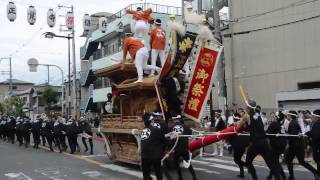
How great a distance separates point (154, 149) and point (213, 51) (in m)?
4.69

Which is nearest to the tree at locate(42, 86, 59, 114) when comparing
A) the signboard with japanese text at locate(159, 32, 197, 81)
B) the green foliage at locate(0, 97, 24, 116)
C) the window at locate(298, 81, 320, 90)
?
the green foliage at locate(0, 97, 24, 116)

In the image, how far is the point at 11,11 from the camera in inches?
953

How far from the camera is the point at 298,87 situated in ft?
87.9

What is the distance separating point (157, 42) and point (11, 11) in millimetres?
12206

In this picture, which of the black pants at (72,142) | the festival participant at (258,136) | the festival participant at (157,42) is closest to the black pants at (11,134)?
the black pants at (72,142)

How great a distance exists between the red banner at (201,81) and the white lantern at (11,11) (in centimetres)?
1373

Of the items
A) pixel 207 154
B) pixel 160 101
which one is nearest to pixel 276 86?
pixel 207 154

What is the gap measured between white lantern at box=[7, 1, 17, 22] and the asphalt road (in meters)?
8.08

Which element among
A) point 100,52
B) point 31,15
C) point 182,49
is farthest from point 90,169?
point 100,52

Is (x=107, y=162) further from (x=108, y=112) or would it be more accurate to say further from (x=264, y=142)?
(x=264, y=142)

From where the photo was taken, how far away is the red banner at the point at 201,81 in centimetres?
1341

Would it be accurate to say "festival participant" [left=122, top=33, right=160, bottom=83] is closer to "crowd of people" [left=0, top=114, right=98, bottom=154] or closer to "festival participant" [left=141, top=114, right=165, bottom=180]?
"festival participant" [left=141, top=114, right=165, bottom=180]

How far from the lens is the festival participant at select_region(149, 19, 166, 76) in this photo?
572 inches

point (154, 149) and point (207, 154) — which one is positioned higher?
point (154, 149)
